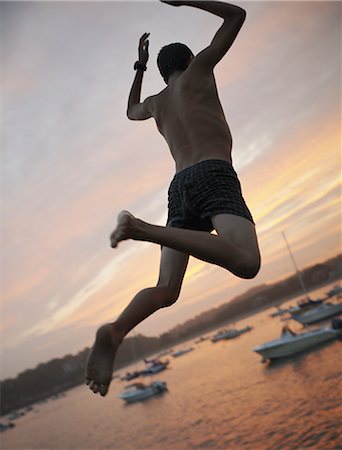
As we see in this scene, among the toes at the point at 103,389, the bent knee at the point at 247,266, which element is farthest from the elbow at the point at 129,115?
the toes at the point at 103,389

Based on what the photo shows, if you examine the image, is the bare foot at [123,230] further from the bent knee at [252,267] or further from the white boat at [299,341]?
the white boat at [299,341]

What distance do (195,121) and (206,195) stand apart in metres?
0.45

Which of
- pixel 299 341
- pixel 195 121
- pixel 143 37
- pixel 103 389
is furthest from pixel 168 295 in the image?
pixel 299 341

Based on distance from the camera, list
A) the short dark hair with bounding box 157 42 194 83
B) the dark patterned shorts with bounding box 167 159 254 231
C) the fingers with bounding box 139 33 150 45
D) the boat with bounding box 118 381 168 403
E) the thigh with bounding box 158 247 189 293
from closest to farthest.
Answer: the dark patterned shorts with bounding box 167 159 254 231 < the thigh with bounding box 158 247 189 293 < the short dark hair with bounding box 157 42 194 83 < the fingers with bounding box 139 33 150 45 < the boat with bounding box 118 381 168 403

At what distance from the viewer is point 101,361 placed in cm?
202

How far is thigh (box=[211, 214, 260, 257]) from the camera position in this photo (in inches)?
81.7

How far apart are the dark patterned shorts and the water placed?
66.6 ft

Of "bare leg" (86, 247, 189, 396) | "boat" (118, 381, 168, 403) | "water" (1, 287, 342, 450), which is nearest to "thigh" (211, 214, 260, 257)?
"bare leg" (86, 247, 189, 396)

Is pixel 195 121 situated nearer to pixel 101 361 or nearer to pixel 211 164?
pixel 211 164

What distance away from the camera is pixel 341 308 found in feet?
157

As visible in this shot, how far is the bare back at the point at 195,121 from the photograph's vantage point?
2.41m

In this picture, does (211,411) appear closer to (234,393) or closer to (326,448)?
(234,393)

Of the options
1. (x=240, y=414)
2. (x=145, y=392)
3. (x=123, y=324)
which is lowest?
(x=240, y=414)

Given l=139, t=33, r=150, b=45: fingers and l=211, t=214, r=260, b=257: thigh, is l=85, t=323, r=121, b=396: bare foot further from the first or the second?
l=139, t=33, r=150, b=45: fingers
